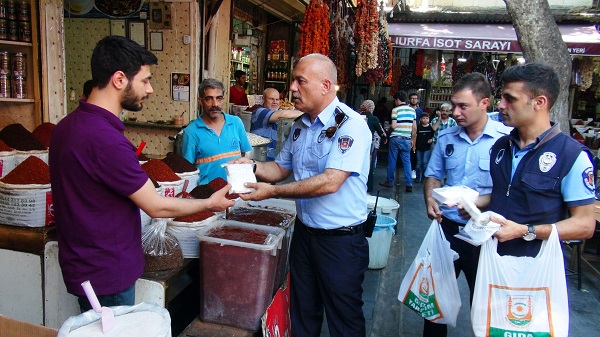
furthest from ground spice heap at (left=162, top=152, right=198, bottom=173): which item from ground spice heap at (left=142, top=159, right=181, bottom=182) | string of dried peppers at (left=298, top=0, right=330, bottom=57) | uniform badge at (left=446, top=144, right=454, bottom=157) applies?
string of dried peppers at (left=298, top=0, right=330, bottom=57)

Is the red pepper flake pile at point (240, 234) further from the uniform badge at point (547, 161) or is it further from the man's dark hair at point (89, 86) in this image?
the uniform badge at point (547, 161)

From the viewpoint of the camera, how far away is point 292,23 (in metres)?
9.89

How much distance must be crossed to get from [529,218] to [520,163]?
293 millimetres

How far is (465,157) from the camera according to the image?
116 inches

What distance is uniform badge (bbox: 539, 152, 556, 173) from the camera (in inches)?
82.8

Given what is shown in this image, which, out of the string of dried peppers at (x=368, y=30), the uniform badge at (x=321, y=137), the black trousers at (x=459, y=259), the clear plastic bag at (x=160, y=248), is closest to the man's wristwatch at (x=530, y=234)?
the black trousers at (x=459, y=259)

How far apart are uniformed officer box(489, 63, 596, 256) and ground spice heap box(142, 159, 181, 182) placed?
2062 mm

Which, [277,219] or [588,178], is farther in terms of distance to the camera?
[277,219]

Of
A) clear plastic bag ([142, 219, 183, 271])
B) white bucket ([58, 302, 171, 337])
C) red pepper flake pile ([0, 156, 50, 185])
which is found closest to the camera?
white bucket ([58, 302, 171, 337])

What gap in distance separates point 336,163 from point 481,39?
9.29m

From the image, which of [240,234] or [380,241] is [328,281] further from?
[380,241]

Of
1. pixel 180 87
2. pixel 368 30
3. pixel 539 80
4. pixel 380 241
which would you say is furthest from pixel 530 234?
pixel 368 30

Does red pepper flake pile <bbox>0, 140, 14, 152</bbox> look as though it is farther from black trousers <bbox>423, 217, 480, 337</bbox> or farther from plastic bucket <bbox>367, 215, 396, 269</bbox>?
plastic bucket <bbox>367, 215, 396, 269</bbox>

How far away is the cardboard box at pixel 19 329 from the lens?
156cm
